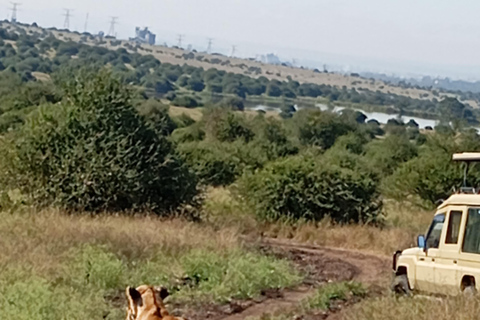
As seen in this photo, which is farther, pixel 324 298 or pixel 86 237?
pixel 86 237

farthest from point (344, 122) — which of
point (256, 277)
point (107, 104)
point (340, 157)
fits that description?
point (256, 277)

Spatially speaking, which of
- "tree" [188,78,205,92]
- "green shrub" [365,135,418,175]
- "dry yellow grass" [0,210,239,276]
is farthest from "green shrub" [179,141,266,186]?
"tree" [188,78,205,92]

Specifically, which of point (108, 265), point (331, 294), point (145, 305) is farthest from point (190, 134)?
point (145, 305)

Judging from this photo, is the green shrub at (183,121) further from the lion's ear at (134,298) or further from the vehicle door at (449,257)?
the lion's ear at (134,298)

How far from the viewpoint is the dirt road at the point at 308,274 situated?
1190 cm

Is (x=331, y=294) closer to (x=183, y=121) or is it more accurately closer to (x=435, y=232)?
(x=435, y=232)

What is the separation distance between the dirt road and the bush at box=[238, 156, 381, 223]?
2.23m

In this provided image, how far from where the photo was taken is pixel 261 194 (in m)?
23.4

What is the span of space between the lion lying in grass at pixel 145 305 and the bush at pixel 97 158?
1465cm

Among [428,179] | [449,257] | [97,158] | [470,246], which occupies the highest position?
[470,246]

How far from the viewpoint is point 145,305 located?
5.63 m

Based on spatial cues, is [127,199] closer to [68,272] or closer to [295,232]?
[295,232]

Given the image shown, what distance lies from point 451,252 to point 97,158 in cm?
1083

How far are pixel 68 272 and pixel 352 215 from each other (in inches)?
474
